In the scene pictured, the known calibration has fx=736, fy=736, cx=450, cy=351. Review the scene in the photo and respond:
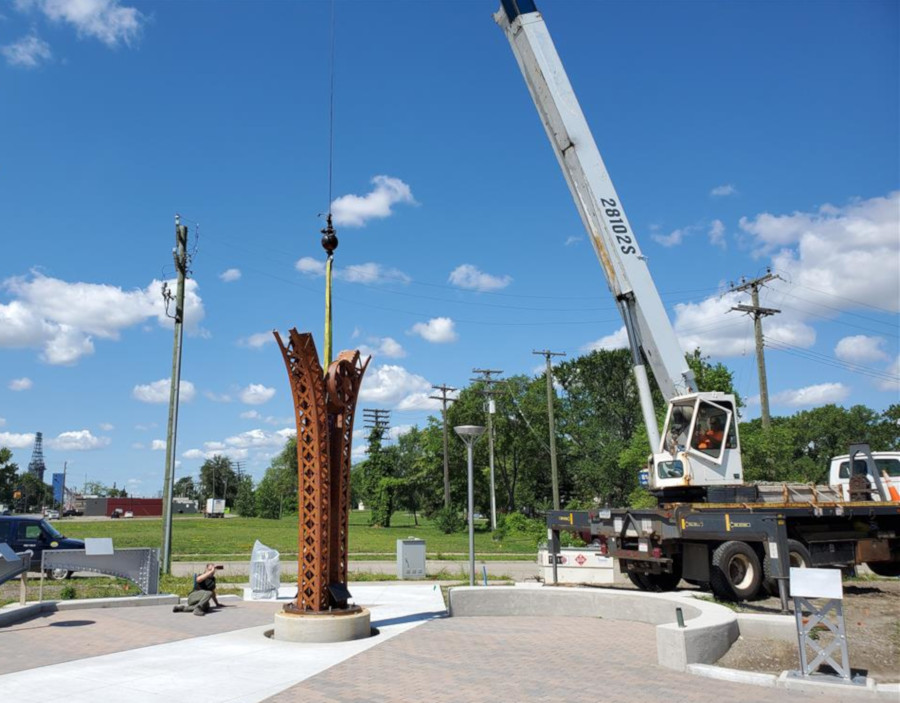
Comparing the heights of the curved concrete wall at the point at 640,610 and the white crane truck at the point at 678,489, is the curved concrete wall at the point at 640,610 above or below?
below

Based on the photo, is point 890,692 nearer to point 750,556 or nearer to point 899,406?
point 750,556

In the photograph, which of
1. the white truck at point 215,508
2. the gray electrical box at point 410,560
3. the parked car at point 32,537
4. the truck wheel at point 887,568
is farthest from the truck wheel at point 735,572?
the white truck at point 215,508

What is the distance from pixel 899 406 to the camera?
7600 cm

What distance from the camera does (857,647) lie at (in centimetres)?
853

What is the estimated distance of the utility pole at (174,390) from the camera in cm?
1845

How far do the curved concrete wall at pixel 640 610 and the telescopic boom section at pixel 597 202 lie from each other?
393cm

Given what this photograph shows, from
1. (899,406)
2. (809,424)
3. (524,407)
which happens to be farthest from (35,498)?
(899,406)

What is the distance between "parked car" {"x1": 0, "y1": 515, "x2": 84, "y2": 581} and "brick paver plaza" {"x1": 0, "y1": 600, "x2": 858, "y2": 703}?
25.8 feet

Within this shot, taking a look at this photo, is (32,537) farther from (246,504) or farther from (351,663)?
(246,504)

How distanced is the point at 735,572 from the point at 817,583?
5860mm

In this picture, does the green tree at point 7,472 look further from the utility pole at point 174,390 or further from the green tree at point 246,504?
the utility pole at point 174,390

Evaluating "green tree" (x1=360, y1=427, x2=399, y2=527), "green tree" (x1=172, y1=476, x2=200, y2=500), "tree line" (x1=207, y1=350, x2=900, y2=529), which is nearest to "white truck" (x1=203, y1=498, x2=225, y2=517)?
"tree line" (x1=207, y1=350, x2=900, y2=529)

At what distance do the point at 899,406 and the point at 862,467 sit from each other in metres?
68.6

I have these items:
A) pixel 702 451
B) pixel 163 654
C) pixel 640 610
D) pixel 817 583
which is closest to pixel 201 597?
pixel 163 654
